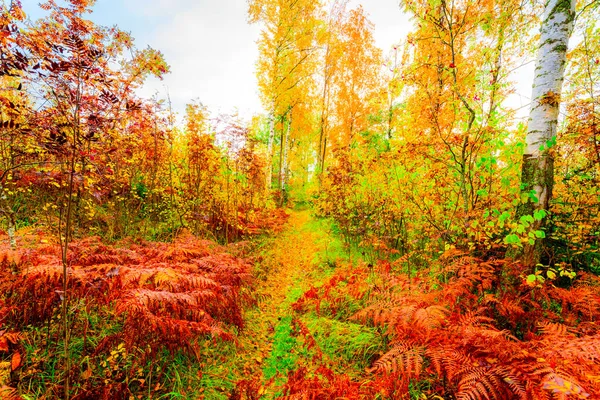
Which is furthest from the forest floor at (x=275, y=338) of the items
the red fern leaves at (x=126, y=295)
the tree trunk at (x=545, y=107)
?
the tree trunk at (x=545, y=107)

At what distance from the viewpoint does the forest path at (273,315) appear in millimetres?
3115

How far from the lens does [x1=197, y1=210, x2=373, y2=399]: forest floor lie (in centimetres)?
306

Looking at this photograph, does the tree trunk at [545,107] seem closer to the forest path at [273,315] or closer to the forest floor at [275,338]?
the forest floor at [275,338]

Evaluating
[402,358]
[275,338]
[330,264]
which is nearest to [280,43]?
[330,264]

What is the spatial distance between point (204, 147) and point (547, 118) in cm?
674

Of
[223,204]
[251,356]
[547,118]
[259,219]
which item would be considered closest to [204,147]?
[223,204]

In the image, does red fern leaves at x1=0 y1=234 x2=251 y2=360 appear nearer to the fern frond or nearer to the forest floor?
the forest floor

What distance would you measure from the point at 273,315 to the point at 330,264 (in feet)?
7.87

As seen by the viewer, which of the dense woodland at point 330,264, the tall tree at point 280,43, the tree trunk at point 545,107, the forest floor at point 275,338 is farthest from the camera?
the tall tree at point 280,43

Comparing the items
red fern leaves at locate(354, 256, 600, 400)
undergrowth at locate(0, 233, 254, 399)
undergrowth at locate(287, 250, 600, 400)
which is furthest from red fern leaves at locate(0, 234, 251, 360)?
red fern leaves at locate(354, 256, 600, 400)

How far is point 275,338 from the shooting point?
3936 mm

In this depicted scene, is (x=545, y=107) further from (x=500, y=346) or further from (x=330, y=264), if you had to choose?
(x=330, y=264)

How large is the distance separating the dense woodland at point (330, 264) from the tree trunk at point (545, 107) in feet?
0.07

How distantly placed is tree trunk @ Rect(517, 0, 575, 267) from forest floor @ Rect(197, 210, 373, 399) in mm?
2889
